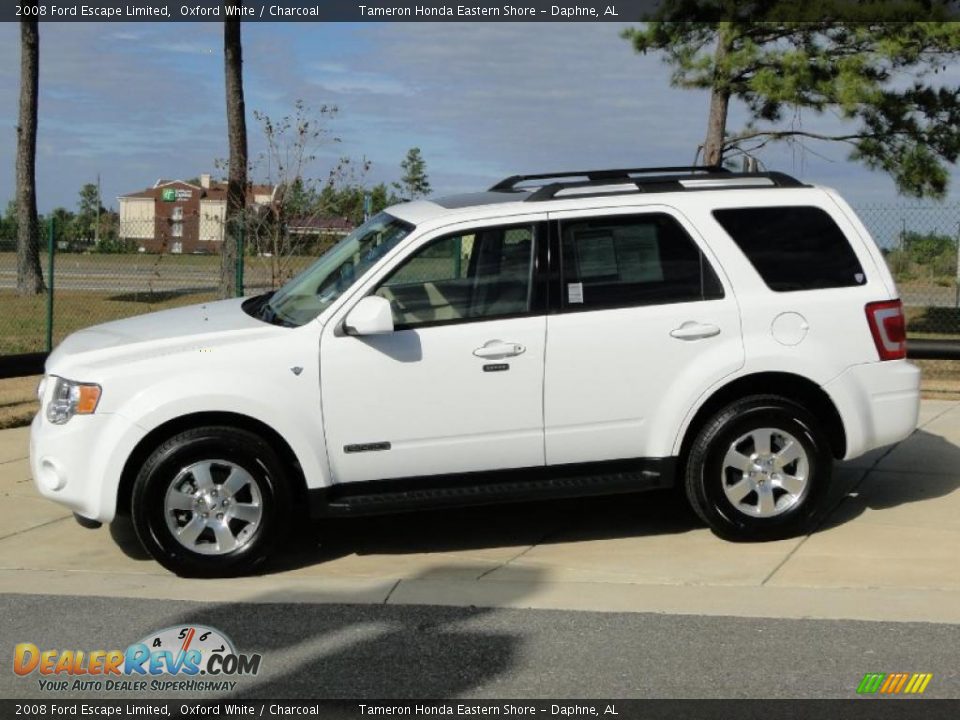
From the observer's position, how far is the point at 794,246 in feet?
23.5

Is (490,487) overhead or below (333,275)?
below

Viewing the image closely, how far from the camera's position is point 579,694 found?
16.0 ft

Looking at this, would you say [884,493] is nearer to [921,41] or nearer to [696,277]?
[696,277]

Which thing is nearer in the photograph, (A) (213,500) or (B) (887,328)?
(A) (213,500)

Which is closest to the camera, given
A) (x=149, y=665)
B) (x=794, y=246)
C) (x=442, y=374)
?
(x=149, y=665)

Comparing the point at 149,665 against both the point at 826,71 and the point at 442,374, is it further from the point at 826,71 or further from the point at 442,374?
the point at 826,71

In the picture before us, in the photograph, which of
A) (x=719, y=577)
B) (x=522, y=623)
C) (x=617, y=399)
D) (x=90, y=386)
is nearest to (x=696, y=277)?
(x=617, y=399)

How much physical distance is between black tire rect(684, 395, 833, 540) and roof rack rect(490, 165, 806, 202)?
1254 millimetres

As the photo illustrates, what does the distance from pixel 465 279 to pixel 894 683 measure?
3.05 m

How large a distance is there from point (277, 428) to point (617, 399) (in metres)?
1.79

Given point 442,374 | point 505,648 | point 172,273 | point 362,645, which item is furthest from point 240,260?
point 505,648

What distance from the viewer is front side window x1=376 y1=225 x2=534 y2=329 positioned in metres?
6.82

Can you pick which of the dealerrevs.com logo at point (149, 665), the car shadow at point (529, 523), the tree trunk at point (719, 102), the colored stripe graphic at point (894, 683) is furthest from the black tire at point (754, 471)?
the tree trunk at point (719, 102)

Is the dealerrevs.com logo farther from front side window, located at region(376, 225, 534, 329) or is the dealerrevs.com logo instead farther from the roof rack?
the roof rack
